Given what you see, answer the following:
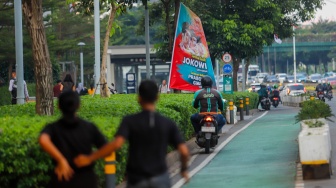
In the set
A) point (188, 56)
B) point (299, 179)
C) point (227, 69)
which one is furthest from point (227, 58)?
point (299, 179)

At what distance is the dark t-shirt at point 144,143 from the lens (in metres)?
8.32

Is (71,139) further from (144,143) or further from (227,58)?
(227,58)

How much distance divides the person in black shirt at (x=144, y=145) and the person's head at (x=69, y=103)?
16.3 inches

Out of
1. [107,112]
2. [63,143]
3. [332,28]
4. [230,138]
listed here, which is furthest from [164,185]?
[332,28]

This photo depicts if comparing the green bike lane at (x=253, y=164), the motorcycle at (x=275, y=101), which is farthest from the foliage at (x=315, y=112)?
the motorcycle at (x=275, y=101)

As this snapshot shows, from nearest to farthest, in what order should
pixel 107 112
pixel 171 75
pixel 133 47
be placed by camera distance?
1. pixel 107 112
2. pixel 171 75
3. pixel 133 47

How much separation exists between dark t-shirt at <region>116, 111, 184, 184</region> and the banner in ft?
65.1

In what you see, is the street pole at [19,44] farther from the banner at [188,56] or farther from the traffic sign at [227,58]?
the traffic sign at [227,58]

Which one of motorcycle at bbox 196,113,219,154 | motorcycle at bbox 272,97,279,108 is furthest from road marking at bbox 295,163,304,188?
motorcycle at bbox 272,97,279,108

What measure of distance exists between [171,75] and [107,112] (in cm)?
923

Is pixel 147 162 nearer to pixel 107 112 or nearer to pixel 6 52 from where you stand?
pixel 107 112

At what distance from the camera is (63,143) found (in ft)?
28.1

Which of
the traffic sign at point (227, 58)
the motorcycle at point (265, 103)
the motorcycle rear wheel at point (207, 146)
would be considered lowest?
the motorcycle rear wheel at point (207, 146)

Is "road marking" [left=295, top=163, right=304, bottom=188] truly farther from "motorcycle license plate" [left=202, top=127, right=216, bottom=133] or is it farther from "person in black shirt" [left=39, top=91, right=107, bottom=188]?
"person in black shirt" [left=39, top=91, right=107, bottom=188]
